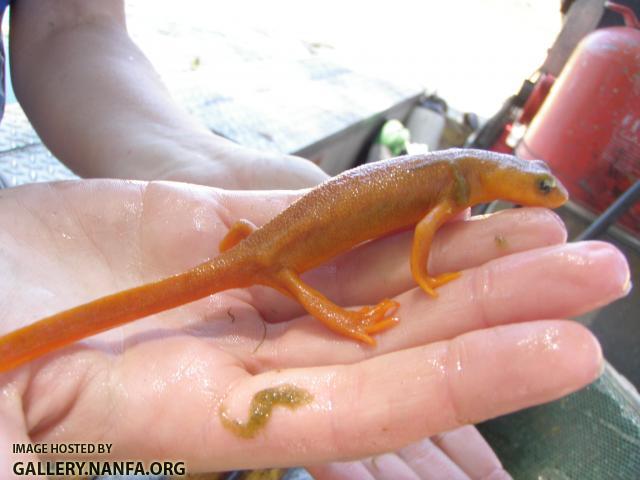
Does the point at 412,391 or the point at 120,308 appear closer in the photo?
the point at 412,391

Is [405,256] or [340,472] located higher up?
[405,256]

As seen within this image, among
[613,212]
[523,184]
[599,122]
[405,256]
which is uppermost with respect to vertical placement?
[599,122]

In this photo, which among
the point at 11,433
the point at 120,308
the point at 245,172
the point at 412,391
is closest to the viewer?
the point at 11,433

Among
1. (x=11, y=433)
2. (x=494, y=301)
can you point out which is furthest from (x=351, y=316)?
(x=11, y=433)

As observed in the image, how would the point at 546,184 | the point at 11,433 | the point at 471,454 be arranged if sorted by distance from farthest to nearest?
the point at 471,454, the point at 546,184, the point at 11,433

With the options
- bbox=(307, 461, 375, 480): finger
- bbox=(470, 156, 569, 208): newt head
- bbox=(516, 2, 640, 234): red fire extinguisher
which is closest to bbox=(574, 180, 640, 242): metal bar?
bbox=(516, 2, 640, 234): red fire extinguisher

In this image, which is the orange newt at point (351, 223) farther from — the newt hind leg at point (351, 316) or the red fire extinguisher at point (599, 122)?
the red fire extinguisher at point (599, 122)

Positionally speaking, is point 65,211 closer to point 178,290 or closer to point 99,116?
point 178,290

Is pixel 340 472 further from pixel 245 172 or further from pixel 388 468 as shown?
pixel 245 172
